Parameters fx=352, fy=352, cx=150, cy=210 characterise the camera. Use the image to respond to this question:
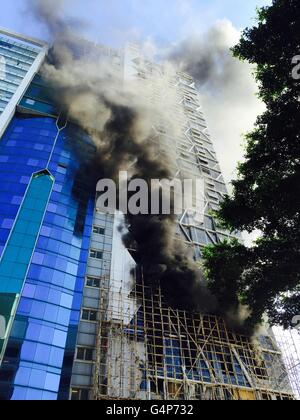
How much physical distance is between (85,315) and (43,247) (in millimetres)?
5881

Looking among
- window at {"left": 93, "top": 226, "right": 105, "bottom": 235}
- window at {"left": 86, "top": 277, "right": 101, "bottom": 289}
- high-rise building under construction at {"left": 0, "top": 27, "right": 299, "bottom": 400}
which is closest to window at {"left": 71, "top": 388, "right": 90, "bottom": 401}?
high-rise building under construction at {"left": 0, "top": 27, "right": 299, "bottom": 400}

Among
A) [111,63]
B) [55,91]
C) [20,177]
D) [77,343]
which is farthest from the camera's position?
[111,63]

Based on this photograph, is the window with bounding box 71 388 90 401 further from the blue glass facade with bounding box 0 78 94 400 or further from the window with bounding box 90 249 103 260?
the window with bounding box 90 249 103 260

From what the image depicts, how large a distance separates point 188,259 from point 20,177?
50.4 ft

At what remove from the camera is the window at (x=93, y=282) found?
24312 mm

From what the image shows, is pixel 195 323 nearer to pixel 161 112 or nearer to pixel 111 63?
pixel 161 112

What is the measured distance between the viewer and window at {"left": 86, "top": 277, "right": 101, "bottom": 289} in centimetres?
A: 2431

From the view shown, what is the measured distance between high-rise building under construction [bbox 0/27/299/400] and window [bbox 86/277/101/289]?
0.07m

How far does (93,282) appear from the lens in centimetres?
2455

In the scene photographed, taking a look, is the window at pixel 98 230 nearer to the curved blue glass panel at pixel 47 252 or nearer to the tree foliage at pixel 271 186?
the curved blue glass panel at pixel 47 252

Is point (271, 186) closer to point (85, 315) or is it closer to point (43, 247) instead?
point (85, 315)

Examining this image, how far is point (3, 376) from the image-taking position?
60.3 ft
